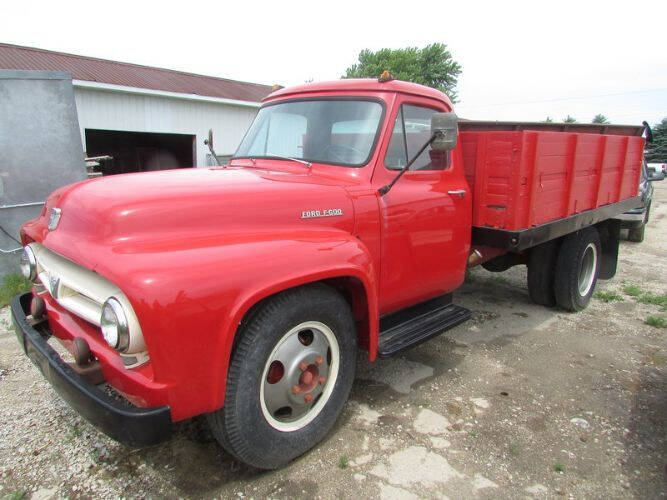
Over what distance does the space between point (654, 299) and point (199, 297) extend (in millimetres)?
5762

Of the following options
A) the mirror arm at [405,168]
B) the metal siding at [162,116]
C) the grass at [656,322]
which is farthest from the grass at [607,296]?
the metal siding at [162,116]

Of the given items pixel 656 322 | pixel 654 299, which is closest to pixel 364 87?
pixel 656 322

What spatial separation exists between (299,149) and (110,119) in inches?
411

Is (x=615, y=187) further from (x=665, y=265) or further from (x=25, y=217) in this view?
(x=25, y=217)

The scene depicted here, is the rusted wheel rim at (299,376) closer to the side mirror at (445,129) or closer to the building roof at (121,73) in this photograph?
the side mirror at (445,129)

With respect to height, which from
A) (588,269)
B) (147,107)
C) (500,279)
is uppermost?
(147,107)

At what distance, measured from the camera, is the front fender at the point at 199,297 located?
1915 mm

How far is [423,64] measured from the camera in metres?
39.4

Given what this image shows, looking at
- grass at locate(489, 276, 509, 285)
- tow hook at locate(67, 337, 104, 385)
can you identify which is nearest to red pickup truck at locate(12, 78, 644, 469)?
tow hook at locate(67, 337, 104, 385)

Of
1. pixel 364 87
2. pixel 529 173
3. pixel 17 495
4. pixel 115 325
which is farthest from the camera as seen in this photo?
pixel 529 173

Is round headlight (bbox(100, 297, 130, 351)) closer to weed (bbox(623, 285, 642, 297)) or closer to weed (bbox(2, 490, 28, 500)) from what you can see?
weed (bbox(2, 490, 28, 500))

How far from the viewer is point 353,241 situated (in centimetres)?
271

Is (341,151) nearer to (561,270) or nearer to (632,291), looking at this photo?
(561,270)

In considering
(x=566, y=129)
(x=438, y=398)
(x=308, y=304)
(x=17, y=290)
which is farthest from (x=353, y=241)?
(x=17, y=290)
